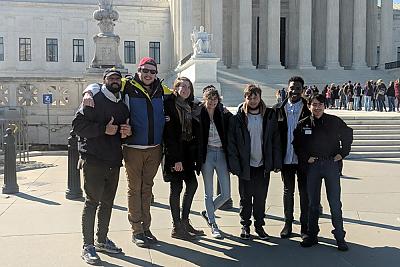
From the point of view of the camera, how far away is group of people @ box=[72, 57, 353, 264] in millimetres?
5719

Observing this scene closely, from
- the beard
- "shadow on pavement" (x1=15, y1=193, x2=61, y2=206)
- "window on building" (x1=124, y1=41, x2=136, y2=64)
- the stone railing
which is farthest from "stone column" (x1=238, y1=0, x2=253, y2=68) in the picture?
the beard

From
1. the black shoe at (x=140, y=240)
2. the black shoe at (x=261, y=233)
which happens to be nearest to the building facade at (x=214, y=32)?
the black shoe at (x=261, y=233)

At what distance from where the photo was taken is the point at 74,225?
703cm

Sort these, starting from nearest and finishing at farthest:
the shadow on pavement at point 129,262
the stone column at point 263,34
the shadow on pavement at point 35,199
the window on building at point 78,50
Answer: the shadow on pavement at point 129,262 → the shadow on pavement at point 35,199 → the stone column at point 263,34 → the window on building at point 78,50

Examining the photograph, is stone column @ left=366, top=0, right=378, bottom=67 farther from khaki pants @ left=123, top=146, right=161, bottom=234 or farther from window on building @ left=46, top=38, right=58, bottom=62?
khaki pants @ left=123, top=146, right=161, bottom=234

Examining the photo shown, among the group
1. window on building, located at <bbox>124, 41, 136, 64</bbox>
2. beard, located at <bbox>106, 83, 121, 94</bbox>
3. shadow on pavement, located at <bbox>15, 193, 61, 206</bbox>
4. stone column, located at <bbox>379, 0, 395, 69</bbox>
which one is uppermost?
stone column, located at <bbox>379, 0, 395, 69</bbox>

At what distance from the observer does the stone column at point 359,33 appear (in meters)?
48.6

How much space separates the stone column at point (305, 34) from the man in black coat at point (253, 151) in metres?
42.1

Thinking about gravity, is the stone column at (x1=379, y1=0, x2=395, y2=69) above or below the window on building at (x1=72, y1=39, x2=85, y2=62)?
above

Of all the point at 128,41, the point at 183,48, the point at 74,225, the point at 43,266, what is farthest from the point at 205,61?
the point at 128,41

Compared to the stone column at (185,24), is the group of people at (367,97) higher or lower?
lower

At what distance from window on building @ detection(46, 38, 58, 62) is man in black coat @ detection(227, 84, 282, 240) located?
158ft

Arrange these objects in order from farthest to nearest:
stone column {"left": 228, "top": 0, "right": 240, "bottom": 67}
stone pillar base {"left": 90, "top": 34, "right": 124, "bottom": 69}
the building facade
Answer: stone column {"left": 228, "top": 0, "right": 240, "bottom": 67} < the building facade < stone pillar base {"left": 90, "top": 34, "right": 124, "bottom": 69}

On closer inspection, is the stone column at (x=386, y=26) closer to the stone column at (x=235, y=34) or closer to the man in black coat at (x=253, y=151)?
the stone column at (x=235, y=34)
